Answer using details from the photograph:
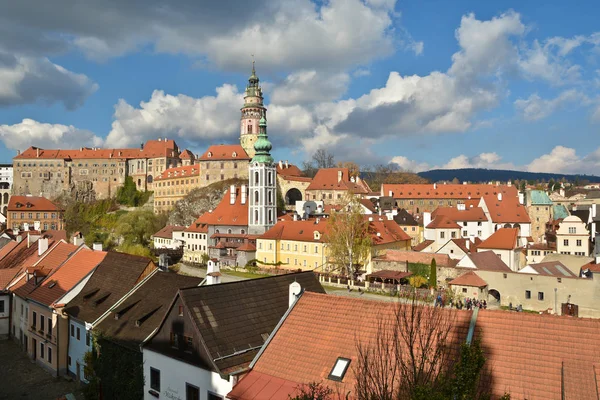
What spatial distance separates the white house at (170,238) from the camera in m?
71.1

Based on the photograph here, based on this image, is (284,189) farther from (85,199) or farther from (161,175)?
(85,199)

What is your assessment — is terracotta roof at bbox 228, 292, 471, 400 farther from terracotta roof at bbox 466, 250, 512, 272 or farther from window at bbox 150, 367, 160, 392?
terracotta roof at bbox 466, 250, 512, 272

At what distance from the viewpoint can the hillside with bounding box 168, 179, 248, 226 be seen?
8550cm

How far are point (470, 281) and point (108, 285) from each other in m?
24.5

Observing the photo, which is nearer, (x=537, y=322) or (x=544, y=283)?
(x=537, y=322)

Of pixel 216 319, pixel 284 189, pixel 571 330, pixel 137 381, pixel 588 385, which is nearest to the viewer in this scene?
pixel 588 385

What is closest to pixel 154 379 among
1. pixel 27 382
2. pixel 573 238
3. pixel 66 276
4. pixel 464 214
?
pixel 27 382

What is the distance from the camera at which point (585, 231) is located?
52.1 meters

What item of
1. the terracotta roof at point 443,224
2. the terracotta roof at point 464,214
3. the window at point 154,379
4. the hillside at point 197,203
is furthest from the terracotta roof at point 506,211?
the window at point 154,379

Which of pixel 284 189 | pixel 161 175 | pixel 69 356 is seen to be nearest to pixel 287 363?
pixel 69 356

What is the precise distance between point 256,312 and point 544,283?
2431 cm

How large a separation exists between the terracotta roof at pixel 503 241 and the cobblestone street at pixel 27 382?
132ft

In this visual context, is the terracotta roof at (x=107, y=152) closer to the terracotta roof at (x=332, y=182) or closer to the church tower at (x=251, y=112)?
the church tower at (x=251, y=112)

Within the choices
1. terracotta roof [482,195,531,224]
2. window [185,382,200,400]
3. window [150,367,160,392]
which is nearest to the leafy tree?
terracotta roof [482,195,531,224]
